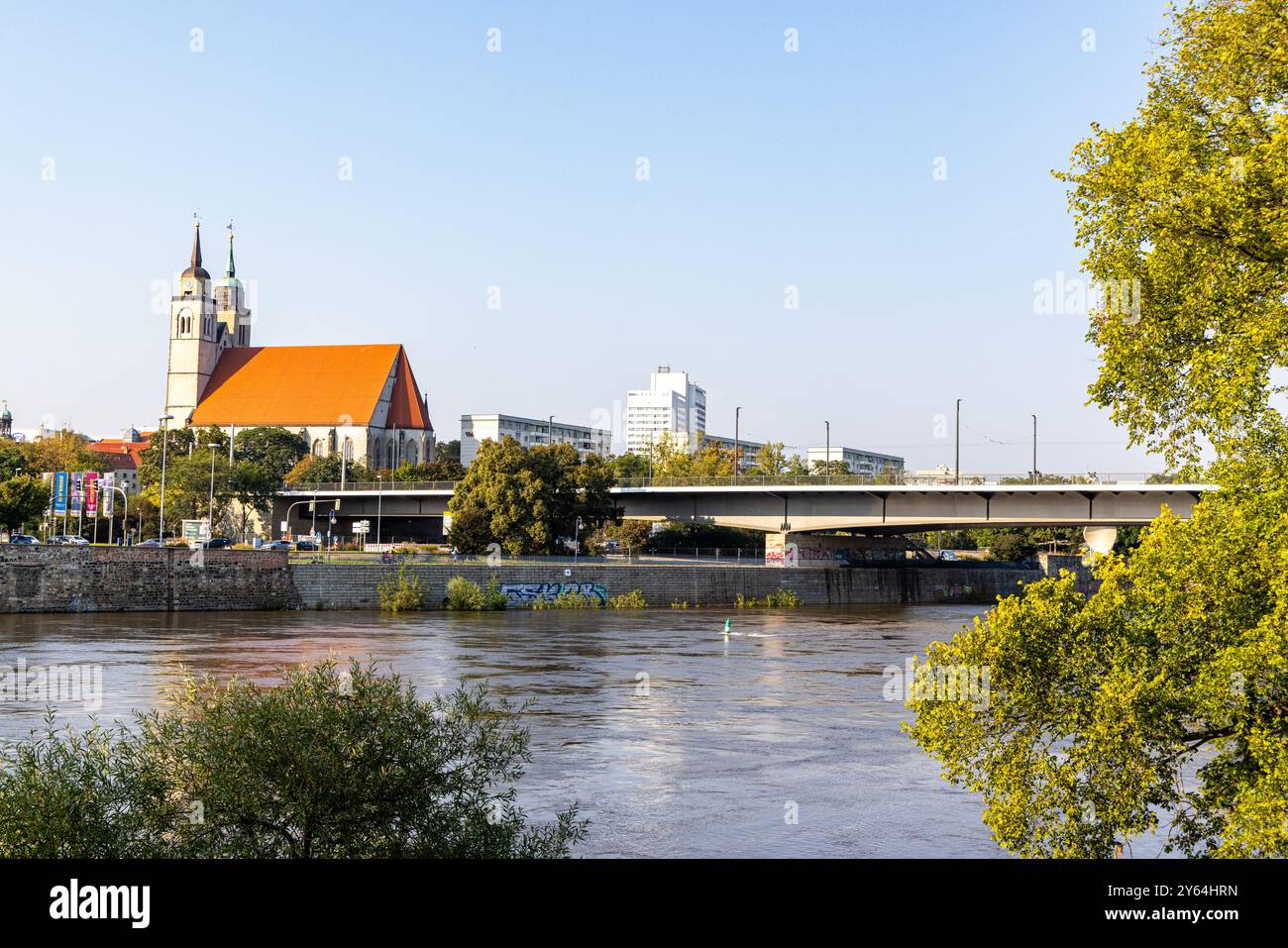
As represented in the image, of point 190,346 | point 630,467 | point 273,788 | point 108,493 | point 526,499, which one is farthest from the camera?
point 190,346

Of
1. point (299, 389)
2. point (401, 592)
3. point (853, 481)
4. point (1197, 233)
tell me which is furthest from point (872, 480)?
point (299, 389)

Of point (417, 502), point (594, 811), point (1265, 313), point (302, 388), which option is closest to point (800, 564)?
point (417, 502)

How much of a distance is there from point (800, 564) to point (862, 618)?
646 inches

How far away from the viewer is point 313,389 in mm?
172250

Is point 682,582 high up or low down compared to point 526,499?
down

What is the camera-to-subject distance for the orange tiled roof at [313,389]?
169m

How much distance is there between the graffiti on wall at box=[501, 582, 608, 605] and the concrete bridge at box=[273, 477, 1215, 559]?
624 inches

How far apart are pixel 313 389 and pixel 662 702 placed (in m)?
144

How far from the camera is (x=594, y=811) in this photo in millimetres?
21359

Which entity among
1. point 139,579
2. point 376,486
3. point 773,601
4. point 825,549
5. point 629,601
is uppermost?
point 376,486

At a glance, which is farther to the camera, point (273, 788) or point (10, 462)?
point (10, 462)

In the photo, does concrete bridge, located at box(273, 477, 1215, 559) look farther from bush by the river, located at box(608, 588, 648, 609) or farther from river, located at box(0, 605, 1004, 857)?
river, located at box(0, 605, 1004, 857)

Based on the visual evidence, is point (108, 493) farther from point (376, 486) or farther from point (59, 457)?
point (59, 457)

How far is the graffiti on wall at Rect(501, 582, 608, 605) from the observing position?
75875mm
